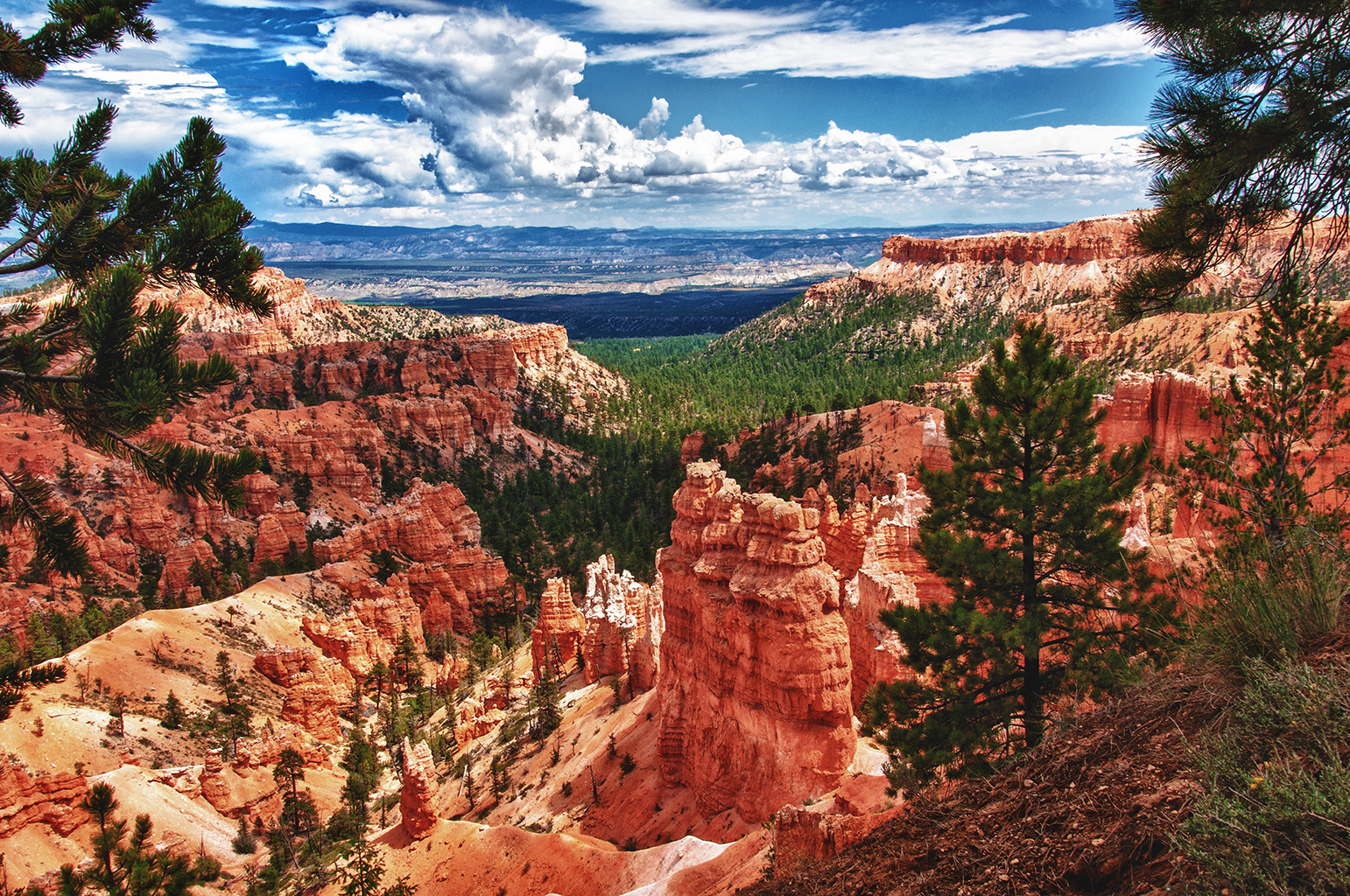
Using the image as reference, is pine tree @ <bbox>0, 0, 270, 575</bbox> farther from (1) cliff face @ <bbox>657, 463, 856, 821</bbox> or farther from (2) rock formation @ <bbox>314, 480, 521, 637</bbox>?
(2) rock formation @ <bbox>314, 480, 521, 637</bbox>

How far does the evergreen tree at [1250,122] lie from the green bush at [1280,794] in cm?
426

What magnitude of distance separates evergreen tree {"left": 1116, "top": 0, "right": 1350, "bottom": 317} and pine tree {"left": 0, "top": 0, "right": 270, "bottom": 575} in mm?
9276

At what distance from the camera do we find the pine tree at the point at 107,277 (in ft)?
21.8

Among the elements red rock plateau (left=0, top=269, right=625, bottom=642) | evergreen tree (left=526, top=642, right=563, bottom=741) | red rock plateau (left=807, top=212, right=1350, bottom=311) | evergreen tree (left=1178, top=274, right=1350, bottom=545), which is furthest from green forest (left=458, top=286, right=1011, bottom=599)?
evergreen tree (left=1178, top=274, right=1350, bottom=545)

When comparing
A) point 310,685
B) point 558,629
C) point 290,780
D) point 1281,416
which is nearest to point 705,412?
point 558,629

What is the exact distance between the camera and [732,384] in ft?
440

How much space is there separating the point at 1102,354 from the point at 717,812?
78.4 meters

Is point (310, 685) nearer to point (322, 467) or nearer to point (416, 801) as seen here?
point (416, 801)

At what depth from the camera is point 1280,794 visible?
4.49 m

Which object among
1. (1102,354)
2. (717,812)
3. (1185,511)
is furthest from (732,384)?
(717,812)

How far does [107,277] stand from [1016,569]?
12.9 meters

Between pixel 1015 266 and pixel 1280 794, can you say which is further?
pixel 1015 266

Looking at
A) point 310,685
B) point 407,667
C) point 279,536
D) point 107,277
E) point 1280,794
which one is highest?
point 107,277

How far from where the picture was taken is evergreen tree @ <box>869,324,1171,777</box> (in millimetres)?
12289
